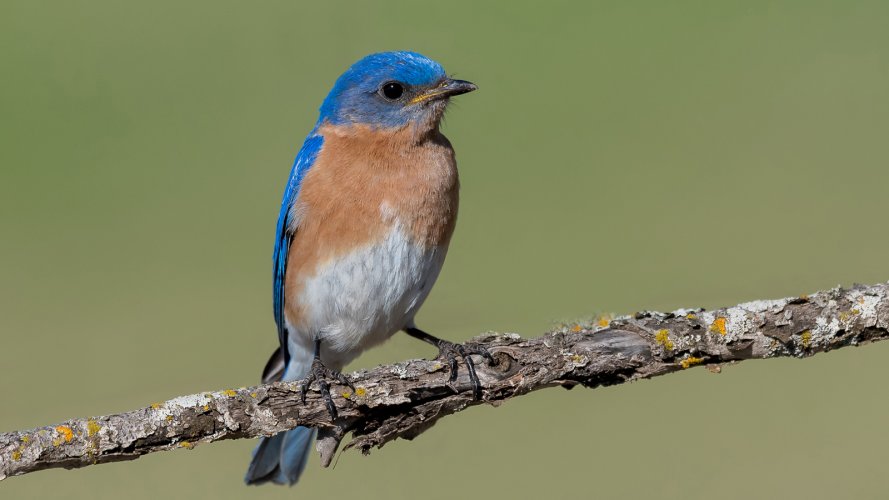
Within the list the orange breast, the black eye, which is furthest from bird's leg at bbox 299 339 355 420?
the black eye

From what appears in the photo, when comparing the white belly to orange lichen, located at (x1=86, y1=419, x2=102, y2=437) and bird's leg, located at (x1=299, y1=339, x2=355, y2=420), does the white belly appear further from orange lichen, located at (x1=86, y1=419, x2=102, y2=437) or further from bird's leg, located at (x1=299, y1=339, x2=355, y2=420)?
orange lichen, located at (x1=86, y1=419, x2=102, y2=437)

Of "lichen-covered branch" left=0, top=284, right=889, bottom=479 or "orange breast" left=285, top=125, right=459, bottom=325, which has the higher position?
"orange breast" left=285, top=125, right=459, bottom=325

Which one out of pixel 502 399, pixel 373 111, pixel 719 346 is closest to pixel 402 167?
pixel 373 111

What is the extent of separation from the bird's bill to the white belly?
2.78ft

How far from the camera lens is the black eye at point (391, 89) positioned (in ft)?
18.2

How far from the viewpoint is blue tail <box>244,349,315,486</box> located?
600 centimetres

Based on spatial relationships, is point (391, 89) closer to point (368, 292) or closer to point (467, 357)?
point (368, 292)

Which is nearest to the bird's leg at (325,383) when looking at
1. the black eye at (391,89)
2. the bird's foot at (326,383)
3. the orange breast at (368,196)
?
the bird's foot at (326,383)

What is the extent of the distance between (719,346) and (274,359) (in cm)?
270

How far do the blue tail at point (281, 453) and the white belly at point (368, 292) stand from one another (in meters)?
0.44

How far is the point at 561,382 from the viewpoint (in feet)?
15.1

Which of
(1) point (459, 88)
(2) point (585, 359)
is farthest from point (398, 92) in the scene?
(2) point (585, 359)

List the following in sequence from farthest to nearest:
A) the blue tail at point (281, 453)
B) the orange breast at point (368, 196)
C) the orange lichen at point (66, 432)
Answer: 1. the blue tail at point (281, 453)
2. the orange breast at point (368, 196)
3. the orange lichen at point (66, 432)

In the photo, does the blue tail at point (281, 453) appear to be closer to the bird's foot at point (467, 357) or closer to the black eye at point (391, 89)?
the bird's foot at point (467, 357)
